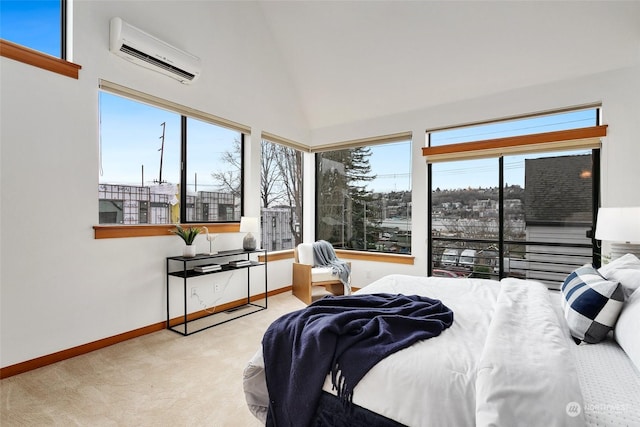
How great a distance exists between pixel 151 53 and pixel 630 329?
3.70 m

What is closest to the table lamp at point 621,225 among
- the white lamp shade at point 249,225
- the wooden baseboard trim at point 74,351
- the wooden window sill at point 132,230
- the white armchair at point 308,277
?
the white armchair at point 308,277

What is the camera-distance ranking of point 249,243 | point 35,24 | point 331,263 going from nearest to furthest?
point 35,24 < point 249,243 < point 331,263

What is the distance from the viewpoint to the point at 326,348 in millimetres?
1400

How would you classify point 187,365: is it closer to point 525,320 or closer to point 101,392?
point 101,392

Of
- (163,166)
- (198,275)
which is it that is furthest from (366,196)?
(163,166)

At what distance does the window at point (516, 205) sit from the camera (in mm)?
3457

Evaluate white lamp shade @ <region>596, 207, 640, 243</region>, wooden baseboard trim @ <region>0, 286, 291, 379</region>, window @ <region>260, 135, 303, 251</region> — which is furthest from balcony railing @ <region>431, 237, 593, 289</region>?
wooden baseboard trim @ <region>0, 286, 291, 379</region>

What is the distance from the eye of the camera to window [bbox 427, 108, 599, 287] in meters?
3.46

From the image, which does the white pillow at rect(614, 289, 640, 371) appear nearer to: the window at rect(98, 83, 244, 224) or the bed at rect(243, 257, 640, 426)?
the bed at rect(243, 257, 640, 426)

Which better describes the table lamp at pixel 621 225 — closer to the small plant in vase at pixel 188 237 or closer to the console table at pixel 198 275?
the console table at pixel 198 275

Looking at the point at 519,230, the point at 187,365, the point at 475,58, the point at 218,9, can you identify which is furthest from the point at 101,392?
the point at 475,58

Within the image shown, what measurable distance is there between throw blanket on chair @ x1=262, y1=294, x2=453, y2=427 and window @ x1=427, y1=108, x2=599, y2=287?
8.66 ft

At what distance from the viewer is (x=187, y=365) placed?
8.02 ft

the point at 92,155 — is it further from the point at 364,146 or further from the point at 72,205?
the point at 364,146
